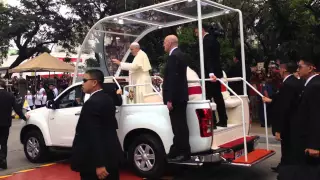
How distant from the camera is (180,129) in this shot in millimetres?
5809

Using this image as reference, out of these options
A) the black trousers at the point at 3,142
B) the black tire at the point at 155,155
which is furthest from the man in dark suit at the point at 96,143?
the black trousers at the point at 3,142

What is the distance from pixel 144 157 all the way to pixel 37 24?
72.3 feet

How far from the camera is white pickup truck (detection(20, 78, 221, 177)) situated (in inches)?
233

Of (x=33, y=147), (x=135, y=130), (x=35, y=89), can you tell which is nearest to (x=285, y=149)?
(x=135, y=130)

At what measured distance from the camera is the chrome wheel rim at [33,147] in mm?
8242

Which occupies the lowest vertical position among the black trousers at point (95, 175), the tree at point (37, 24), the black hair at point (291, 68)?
the black trousers at point (95, 175)

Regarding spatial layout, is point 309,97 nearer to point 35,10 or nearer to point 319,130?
point 319,130

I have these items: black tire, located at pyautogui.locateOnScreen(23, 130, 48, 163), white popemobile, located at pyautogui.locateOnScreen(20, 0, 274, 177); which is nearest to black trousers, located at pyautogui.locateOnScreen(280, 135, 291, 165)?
white popemobile, located at pyautogui.locateOnScreen(20, 0, 274, 177)

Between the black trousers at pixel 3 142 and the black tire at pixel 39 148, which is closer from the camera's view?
the black trousers at pixel 3 142

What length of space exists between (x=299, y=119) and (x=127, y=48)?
18.0 feet

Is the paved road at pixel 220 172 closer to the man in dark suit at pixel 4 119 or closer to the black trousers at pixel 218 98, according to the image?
the man in dark suit at pixel 4 119

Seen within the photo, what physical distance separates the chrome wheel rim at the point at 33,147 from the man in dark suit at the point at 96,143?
4591 millimetres

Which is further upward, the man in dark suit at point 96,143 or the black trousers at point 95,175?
the man in dark suit at point 96,143

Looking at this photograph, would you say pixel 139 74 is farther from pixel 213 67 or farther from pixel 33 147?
pixel 33 147
